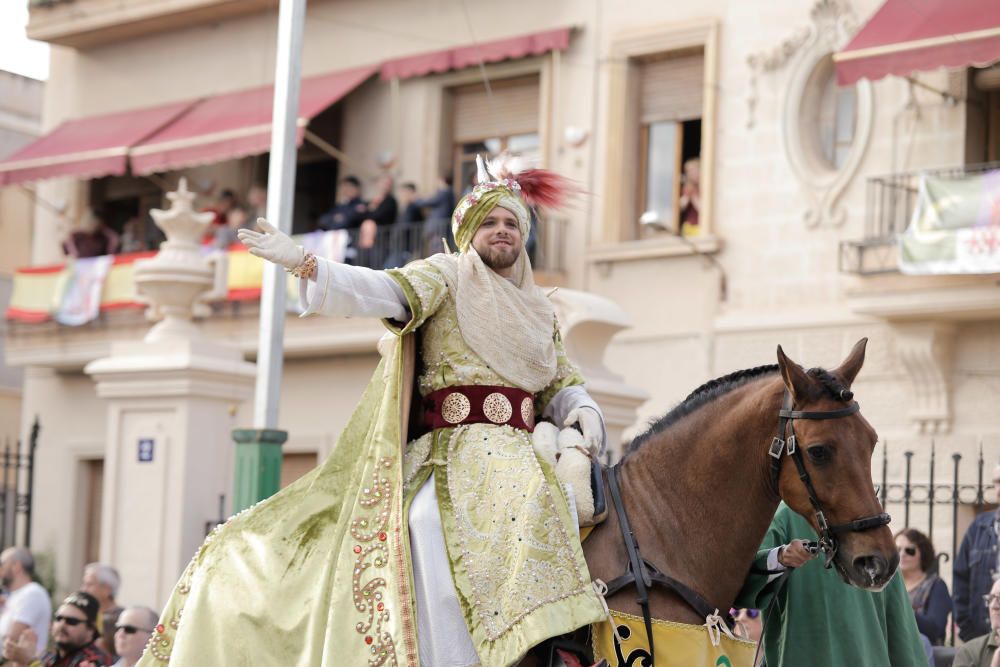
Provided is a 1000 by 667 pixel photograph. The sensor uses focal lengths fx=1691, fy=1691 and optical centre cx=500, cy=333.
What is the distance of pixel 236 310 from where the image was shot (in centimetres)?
2077

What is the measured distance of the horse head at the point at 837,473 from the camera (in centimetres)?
524

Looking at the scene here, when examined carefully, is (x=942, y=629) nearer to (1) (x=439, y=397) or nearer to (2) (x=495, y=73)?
(1) (x=439, y=397)

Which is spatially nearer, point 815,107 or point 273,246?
point 273,246

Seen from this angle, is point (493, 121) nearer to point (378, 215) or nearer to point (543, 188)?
point (378, 215)

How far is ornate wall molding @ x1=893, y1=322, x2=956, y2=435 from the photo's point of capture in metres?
15.5

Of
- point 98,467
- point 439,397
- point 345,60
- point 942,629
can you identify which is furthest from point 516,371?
point 98,467

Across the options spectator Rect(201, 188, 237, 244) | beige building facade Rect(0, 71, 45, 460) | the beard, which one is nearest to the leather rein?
the beard

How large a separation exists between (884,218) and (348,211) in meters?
6.51

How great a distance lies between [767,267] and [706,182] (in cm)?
118

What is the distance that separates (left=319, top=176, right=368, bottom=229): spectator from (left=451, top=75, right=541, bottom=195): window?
3.91ft

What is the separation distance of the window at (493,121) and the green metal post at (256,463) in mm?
9439

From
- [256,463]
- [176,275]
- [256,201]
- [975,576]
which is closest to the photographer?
[975,576]

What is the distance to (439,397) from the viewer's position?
234 inches

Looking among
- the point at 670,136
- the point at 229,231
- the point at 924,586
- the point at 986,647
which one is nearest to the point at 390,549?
the point at 986,647
